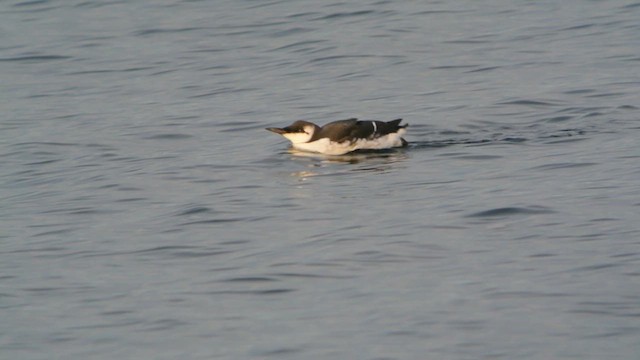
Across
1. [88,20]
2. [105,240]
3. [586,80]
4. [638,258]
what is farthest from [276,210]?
[88,20]

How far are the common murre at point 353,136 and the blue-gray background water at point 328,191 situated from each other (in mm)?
249

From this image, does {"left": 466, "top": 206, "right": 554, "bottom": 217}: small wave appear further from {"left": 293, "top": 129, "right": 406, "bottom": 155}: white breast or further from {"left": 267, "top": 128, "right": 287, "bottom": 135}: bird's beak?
{"left": 267, "top": 128, "right": 287, "bottom": 135}: bird's beak

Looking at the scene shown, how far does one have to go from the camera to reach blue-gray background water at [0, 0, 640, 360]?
9.27 m

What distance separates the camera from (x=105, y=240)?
1203cm

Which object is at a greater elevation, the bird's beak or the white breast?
the bird's beak

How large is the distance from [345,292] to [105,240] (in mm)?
2890

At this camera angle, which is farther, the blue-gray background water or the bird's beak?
the bird's beak

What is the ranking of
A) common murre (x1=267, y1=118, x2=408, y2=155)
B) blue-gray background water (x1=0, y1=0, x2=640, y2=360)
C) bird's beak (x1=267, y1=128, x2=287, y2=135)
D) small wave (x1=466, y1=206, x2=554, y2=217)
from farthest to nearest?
bird's beak (x1=267, y1=128, x2=287, y2=135)
common murre (x1=267, y1=118, x2=408, y2=155)
small wave (x1=466, y1=206, x2=554, y2=217)
blue-gray background water (x1=0, y1=0, x2=640, y2=360)

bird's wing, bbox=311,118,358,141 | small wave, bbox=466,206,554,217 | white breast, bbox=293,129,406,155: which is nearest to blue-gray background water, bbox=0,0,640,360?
small wave, bbox=466,206,554,217

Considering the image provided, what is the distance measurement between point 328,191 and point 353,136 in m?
2.11

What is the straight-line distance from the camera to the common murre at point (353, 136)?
15570mm

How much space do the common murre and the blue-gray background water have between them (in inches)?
9.8

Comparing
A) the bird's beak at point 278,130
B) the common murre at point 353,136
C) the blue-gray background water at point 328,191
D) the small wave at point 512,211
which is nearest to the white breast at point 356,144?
the common murre at point 353,136

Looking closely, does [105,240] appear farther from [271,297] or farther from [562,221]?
[562,221]
